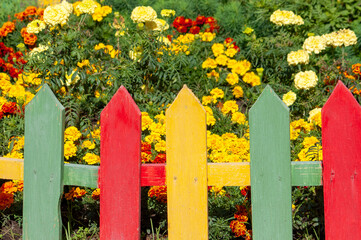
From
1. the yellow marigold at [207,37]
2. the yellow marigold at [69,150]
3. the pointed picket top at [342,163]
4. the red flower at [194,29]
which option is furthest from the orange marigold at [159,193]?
the red flower at [194,29]

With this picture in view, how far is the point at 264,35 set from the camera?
225 inches

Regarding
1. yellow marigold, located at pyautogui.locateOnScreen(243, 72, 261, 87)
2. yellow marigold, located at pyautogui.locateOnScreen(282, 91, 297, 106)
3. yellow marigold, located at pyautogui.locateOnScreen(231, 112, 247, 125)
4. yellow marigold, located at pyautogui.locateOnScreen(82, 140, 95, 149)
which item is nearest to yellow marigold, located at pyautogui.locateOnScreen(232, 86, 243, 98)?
yellow marigold, located at pyautogui.locateOnScreen(243, 72, 261, 87)

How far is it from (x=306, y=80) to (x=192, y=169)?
208 centimetres

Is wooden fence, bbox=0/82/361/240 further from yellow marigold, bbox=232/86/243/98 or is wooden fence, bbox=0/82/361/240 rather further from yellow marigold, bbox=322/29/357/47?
yellow marigold, bbox=322/29/357/47

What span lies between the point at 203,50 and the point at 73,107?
1.50 metres

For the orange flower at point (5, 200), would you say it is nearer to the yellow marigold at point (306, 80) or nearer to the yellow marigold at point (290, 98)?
the yellow marigold at point (290, 98)

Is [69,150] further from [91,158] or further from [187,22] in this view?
[187,22]

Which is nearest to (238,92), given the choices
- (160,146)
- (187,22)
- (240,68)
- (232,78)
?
(232,78)

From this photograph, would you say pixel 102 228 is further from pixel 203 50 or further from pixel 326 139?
pixel 203 50

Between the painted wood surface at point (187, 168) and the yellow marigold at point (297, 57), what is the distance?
227cm

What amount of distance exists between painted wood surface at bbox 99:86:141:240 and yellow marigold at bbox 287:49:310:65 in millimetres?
2357

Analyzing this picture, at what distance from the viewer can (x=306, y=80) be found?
443 cm

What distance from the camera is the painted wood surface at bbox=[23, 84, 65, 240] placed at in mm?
2672

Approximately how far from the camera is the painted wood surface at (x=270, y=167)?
2.52 metres
